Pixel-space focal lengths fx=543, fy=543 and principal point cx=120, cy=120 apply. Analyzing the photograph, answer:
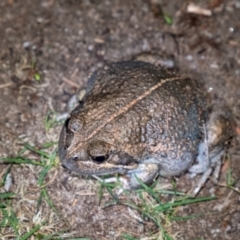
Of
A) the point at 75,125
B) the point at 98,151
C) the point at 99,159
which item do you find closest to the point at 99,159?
the point at 99,159

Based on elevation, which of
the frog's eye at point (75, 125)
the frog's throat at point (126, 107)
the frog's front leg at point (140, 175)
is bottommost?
the frog's front leg at point (140, 175)

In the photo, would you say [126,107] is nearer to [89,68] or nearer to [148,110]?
[148,110]

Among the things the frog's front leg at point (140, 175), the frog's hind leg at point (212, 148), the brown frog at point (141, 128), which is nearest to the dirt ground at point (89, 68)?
the frog's hind leg at point (212, 148)

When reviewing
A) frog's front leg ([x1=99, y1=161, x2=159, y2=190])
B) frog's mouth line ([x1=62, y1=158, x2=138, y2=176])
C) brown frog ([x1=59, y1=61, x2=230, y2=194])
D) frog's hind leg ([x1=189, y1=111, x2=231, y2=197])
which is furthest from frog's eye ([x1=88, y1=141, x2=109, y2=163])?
frog's hind leg ([x1=189, y1=111, x2=231, y2=197])

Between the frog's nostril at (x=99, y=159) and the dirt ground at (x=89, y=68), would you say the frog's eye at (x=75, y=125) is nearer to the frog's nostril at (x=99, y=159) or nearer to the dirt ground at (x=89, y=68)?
the frog's nostril at (x=99, y=159)

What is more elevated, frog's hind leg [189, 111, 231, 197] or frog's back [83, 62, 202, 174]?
frog's back [83, 62, 202, 174]

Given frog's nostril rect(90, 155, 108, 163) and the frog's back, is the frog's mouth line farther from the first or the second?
the frog's back

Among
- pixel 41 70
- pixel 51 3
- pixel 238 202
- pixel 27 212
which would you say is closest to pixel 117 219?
pixel 27 212
